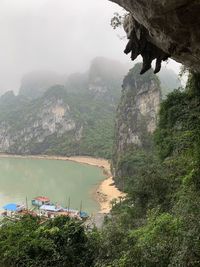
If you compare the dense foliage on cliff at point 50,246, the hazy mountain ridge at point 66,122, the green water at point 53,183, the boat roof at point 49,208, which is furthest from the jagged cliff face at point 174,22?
the hazy mountain ridge at point 66,122

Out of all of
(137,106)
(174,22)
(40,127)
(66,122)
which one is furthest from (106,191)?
(40,127)

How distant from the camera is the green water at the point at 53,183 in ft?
103

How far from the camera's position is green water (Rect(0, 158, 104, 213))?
31.3 meters

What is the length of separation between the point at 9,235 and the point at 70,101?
79433mm

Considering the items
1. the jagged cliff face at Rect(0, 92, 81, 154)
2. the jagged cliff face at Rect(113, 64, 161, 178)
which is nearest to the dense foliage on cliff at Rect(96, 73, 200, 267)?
the jagged cliff face at Rect(113, 64, 161, 178)

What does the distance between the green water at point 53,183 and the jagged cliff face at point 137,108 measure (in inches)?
237

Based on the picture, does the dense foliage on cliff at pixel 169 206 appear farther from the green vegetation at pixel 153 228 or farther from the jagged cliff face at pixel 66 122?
the jagged cliff face at pixel 66 122

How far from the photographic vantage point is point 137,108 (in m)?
49.2

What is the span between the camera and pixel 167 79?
124938 millimetres

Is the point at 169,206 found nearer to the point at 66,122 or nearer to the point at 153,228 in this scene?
the point at 153,228

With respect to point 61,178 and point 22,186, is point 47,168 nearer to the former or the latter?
point 61,178

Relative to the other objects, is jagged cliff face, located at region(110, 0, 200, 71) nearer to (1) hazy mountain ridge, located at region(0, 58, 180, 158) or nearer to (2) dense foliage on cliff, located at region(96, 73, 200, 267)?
(2) dense foliage on cliff, located at region(96, 73, 200, 267)

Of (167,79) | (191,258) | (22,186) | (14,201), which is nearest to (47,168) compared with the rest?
(22,186)

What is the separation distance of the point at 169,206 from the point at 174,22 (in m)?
6.62
